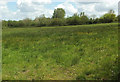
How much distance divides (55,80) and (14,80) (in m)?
2.47

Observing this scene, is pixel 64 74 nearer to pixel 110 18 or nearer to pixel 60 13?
pixel 110 18

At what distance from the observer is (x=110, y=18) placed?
10294 centimetres

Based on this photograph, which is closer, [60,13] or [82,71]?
[82,71]

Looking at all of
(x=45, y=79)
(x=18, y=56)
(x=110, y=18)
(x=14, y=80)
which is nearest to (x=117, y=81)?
(x=45, y=79)

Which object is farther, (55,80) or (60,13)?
(60,13)

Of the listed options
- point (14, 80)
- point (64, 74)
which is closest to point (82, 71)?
point (64, 74)

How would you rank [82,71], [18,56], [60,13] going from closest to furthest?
[82,71], [18,56], [60,13]

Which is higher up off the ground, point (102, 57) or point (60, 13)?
point (60, 13)

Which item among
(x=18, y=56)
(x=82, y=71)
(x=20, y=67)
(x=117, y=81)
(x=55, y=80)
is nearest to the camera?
(x=117, y=81)

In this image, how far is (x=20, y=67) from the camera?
1009cm

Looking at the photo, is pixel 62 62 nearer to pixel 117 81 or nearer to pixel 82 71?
pixel 82 71

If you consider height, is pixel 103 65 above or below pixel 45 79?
above

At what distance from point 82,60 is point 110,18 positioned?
102 metres

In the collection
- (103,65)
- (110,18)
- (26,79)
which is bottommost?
(26,79)
